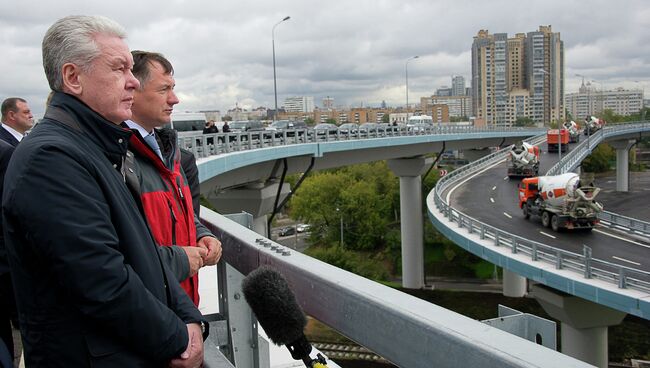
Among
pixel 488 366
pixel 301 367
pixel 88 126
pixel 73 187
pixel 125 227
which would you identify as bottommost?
pixel 301 367

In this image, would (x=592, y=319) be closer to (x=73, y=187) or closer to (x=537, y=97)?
(x=73, y=187)

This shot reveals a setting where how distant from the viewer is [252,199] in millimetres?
28938

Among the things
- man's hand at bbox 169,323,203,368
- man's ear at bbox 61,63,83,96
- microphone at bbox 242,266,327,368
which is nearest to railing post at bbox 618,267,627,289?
microphone at bbox 242,266,327,368

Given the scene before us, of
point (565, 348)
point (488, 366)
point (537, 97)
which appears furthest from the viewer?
point (537, 97)

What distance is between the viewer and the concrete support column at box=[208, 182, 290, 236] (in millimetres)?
28812

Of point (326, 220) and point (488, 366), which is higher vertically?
point (488, 366)

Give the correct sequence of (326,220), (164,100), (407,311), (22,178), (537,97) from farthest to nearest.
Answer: (537,97)
(326,220)
(164,100)
(22,178)
(407,311)

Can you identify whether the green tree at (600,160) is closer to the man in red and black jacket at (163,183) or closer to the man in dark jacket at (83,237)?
the man in red and black jacket at (163,183)

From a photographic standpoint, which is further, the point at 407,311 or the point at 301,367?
the point at 301,367

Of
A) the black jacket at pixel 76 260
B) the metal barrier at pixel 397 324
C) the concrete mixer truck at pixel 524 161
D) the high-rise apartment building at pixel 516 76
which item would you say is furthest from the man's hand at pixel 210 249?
the high-rise apartment building at pixel 516 76

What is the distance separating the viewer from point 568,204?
22.8m

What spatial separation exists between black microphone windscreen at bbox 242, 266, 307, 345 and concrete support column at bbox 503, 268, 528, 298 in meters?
44.5

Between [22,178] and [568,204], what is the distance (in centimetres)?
2325

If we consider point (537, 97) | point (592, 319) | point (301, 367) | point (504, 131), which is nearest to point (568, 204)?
point (592, 319)
